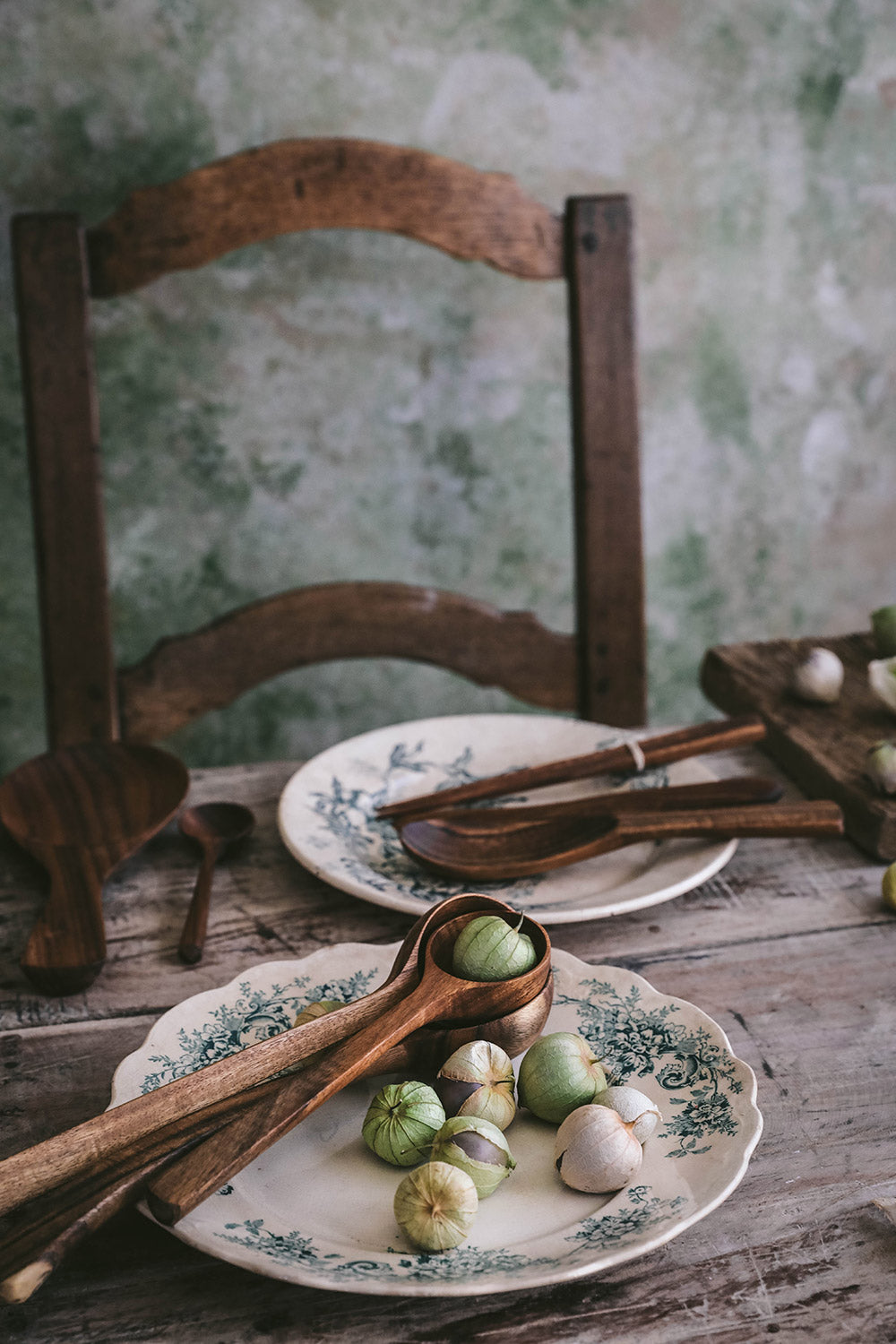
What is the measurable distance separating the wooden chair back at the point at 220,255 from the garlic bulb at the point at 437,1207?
651 mm

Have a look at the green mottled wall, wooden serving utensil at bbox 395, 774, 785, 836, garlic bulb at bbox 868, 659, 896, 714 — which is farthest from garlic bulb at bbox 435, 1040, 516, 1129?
the green mottled wall

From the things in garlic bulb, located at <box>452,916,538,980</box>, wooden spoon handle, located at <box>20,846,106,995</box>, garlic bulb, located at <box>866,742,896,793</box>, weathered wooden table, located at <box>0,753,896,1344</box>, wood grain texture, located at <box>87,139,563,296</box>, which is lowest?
weathered wooden table, located at <box>0,753,896,1344</box>

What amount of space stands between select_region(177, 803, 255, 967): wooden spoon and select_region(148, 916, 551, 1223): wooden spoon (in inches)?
7.7

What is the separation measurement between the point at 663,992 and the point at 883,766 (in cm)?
25

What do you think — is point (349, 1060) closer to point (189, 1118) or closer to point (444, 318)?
point (189, 1118)

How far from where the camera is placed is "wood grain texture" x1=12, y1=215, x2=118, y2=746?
96cm

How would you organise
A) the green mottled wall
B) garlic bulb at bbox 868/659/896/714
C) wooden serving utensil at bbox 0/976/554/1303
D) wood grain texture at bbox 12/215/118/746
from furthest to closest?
the green mottled wall → wood grain texture at bbox 12/215/118/746 → garlic bulb at bbox 868/659/896/714 → wooden serving utensil at bbox 0/976/554/1303

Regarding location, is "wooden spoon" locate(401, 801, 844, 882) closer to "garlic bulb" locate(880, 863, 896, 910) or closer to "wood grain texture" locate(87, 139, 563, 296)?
"garlic bulb" locate(880, 863, 896, 910)

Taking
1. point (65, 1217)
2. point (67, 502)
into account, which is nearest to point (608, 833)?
point (65, 1217)

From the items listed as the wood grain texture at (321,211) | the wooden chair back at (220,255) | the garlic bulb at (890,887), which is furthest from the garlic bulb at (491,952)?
the wood grain texture at (321,211)

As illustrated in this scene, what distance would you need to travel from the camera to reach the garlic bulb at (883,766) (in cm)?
72

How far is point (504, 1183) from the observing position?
0.43 meters

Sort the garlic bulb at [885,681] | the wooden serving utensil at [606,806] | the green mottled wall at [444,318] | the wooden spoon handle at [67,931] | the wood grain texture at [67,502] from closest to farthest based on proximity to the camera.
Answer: the wooden spoon handle at [67,931], the wooden serving utensil at [606,806], the garlic bulb at [885,681], the wood grain texture at [67,502], the green mottled wall at [444,318]

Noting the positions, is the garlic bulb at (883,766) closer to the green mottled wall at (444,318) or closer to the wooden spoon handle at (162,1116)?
the wooden spoon handle at (162,1116)
